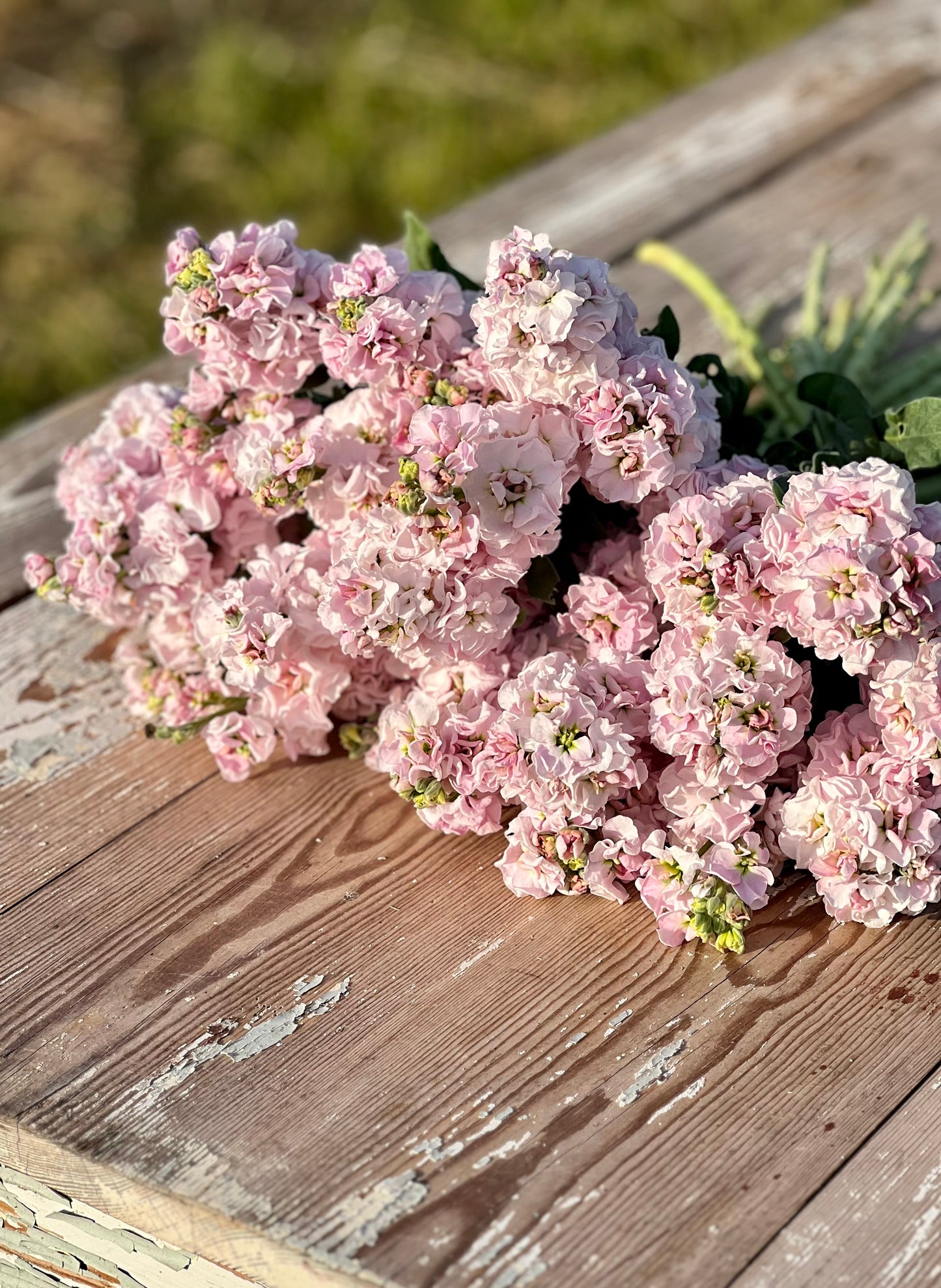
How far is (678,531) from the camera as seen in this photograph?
A: 0.99 metres

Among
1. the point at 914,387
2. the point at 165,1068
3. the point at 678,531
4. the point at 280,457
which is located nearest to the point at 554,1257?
the point at 165,1068

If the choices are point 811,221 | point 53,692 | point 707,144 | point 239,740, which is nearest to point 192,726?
point 239,740

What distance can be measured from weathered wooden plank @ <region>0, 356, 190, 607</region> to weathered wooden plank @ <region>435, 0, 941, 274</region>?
0.53 m

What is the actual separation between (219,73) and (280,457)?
9.69 feet

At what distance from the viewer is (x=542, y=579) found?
1085 millimetres

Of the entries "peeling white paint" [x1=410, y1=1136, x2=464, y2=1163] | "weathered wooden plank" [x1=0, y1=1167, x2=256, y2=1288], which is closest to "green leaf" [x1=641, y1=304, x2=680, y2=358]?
"peeling white paint" [x1=410, y1=1136, x2=464, y2=1163]

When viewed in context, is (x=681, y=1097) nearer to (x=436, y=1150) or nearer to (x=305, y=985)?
(x=436, y=1150)

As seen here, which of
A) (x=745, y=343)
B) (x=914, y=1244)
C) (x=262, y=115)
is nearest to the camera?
(x=914, y=1244)

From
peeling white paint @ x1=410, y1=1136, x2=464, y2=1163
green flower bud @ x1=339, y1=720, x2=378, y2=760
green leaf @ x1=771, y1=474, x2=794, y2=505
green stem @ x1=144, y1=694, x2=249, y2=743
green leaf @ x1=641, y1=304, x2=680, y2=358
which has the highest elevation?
green leaf @ x1=641, y1=304, x2=680, y2=358

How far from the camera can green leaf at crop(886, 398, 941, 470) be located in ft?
3.60

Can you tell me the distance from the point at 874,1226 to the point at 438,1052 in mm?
292

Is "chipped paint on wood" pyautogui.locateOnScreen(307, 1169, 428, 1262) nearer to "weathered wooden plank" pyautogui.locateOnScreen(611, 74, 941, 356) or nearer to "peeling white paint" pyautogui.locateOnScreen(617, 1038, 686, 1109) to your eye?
"peeling white paint" pyautogui.locateOnScreen(617, 1038, 686, 1109)

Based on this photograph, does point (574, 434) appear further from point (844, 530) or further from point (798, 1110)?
point (798, 1110)

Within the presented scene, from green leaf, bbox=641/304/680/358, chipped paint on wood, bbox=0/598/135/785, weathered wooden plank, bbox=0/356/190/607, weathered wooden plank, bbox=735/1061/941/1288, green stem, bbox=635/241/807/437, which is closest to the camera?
weathered wooden plank, bbox=735/1061/941/1288
